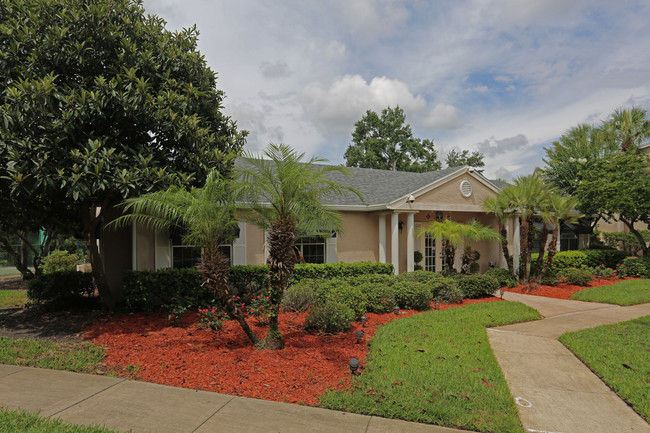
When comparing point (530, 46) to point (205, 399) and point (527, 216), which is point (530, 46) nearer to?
point (527, 216)

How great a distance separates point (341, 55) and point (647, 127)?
2270 centimetres

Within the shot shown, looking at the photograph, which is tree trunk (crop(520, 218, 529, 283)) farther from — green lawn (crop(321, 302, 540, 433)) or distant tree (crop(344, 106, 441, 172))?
distant tree (crop(344, 106, 441, 172))

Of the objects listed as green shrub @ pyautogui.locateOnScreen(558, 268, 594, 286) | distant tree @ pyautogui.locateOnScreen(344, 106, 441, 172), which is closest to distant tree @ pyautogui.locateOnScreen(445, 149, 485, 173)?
distant tree @ pyautogui.locateOnScreen(344, 106, 441, 172)

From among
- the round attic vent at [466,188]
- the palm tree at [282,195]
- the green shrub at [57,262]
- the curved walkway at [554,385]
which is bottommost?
the curved walkway at [554,385]

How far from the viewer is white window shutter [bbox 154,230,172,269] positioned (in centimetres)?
1062

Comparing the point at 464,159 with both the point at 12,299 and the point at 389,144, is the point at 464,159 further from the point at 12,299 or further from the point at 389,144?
the point at 12,299

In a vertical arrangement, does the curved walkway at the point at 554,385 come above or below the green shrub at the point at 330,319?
below

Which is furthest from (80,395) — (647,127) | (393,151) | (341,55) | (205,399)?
(393,151)

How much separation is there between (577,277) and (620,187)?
19.1 ft

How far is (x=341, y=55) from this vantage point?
1205cm

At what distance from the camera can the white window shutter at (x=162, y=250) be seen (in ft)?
34.8

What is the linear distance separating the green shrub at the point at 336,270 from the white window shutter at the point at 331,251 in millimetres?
939

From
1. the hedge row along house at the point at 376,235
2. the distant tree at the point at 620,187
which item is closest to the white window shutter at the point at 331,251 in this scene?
the hedge row along house at the point at 376,235

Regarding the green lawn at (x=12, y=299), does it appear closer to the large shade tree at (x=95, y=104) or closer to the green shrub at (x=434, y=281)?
the large shade tree at (x=95, y=104)
